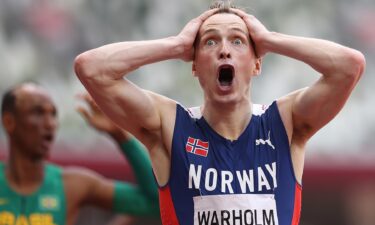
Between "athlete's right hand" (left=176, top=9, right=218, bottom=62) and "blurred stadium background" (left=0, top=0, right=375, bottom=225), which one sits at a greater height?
"blurred stadium background" (left=0, top=0, right=375, bottom=225)

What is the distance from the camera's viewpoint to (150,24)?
11297mm

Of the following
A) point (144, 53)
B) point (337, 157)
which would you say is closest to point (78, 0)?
point (337, 157)

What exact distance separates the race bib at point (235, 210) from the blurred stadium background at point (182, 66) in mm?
5191

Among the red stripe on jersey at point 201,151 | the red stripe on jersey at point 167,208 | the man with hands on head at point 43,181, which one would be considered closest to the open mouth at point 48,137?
the man with hands on head at point 43,181

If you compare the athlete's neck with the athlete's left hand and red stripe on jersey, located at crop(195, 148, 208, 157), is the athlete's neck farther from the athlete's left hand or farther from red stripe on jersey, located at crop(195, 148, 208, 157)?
the athlete's left hand

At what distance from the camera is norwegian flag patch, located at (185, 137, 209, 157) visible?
4.80m

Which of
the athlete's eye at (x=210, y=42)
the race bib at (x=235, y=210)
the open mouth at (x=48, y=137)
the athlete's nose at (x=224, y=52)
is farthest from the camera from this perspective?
the open mouth at (x=48, y=137)

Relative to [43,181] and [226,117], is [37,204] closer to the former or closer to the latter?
[43,181]

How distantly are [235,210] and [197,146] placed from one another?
40cm

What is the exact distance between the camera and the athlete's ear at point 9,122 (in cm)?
Result: 716

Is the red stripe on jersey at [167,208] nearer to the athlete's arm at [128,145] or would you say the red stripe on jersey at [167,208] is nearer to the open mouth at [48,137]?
the athlete's arm at [128,145]

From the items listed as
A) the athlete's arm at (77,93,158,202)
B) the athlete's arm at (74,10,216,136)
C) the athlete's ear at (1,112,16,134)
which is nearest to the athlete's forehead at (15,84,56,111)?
the athlete's ear at (1,112,16,134)

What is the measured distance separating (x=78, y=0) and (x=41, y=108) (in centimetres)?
446

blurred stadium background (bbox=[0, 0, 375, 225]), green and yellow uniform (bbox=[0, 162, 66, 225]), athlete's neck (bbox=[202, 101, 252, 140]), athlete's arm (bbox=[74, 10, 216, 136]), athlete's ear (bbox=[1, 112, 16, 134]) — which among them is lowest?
green and yellow uniform (bbox=[0, 162, 66, 225])
